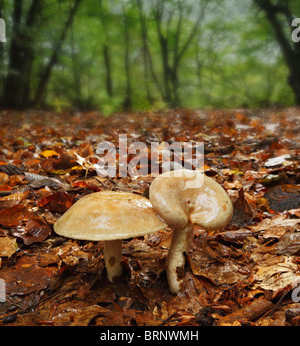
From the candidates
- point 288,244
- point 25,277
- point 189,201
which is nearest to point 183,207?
point 189,201

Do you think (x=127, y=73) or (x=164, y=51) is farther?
(x=164, y=51)

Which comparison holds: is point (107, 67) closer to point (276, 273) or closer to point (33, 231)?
point (33, 231)

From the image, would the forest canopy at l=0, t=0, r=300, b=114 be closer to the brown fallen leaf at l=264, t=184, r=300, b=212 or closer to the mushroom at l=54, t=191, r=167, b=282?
the brown fallen leaf at l=264, t=184, r=300, b=212

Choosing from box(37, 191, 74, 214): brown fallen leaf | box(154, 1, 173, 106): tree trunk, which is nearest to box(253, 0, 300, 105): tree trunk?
box(154, 1, 173, 106): tree trunk

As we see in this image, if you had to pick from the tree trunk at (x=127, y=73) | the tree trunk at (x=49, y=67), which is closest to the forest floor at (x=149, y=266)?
the tree trunk at (x=127, y=73)

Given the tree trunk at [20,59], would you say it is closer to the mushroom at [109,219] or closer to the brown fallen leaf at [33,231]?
the brown fallen leaf at [33,231]
